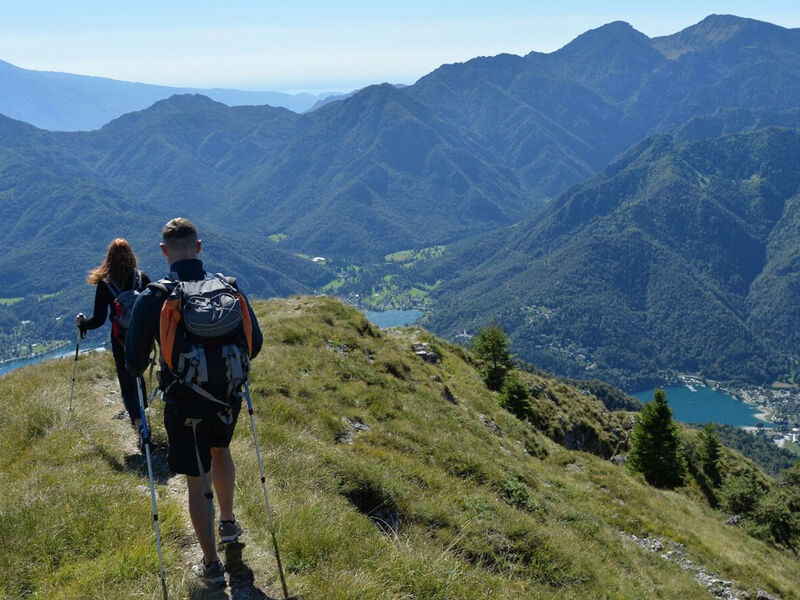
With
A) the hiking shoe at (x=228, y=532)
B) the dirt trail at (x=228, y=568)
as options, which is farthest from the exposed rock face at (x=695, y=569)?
the hiking shoe at (x=228, y=532)

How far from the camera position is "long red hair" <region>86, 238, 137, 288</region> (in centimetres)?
884

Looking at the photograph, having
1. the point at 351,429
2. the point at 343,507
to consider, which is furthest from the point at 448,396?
the point at 343,507

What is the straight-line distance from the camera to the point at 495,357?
3353 centimetres

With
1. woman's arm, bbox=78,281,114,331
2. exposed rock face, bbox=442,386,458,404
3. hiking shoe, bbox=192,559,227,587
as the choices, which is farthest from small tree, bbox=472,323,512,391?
hiking shoe, bbox=192,559,227,587

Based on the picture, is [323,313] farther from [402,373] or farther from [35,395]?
[35,395]

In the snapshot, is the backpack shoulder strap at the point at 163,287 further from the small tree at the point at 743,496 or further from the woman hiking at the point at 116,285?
the small tree at the point at 743,496

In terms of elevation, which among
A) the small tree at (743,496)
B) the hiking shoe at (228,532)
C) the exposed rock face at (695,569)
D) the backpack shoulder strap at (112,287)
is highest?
the backpack shoulder strap at (112,287)

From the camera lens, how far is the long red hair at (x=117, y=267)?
29.0 feet

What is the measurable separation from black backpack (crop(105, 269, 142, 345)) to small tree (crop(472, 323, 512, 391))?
26292 mm

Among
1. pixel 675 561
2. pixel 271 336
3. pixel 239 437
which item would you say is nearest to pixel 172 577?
pixel 239 437

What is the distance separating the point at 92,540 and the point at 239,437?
153 inches

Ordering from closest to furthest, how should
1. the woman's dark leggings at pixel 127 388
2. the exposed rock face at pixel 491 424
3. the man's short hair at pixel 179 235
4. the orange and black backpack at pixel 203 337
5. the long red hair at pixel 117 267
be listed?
the orange and black backpack at pixel 203 337, the man's short hair at pixel 179 235, the long red hair at pixel 117 267, the woman's dark leggings at pixel 127 388, the exposed rock face at pixel 491 424

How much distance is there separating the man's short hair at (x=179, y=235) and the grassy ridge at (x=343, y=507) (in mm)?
3571

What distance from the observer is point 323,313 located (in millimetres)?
24062
